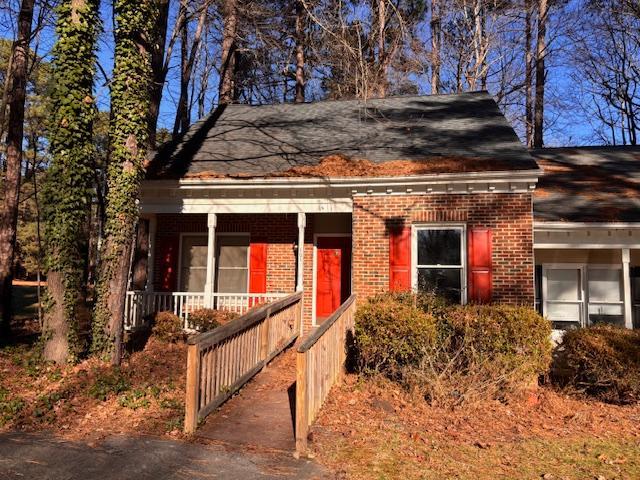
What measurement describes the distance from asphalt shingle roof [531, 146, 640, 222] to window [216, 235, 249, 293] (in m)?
6.79

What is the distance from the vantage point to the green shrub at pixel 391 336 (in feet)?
→ 21.6

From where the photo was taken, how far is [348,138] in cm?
1121

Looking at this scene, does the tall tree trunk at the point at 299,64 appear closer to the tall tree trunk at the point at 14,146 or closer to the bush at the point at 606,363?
the tall tree trunk at the point at 14,146

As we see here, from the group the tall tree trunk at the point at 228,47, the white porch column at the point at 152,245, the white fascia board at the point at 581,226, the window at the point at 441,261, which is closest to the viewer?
the white fascia board at the point at 581,226

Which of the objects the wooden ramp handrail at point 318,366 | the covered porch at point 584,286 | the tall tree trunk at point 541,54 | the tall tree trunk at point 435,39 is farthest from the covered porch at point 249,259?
the tall tree trunk at point 541,54

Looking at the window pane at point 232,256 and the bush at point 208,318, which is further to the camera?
the window pane at point 232,256

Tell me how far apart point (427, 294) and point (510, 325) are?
170 cm

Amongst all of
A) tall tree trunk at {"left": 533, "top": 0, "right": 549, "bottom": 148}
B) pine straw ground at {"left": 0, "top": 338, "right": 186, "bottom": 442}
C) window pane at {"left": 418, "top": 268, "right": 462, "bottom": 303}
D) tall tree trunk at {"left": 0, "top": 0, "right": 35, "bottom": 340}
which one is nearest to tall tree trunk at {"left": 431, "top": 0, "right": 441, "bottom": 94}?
tall tree trunk at {"left": 533, "top": 0, "right": 549, "bottom": 148}

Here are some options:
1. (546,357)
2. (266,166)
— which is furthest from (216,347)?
(266,166)

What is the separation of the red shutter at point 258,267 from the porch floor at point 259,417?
394 centimetres

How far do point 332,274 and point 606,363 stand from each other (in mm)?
6164

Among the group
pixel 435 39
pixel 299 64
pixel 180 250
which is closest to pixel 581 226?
pixel 180 250

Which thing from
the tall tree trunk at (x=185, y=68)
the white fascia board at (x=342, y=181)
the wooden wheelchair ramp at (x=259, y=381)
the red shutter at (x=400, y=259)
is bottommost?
the wooden wheelchair ramp at (x=259, y=381)

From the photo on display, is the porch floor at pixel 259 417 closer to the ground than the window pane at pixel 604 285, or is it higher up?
closer to the ground
